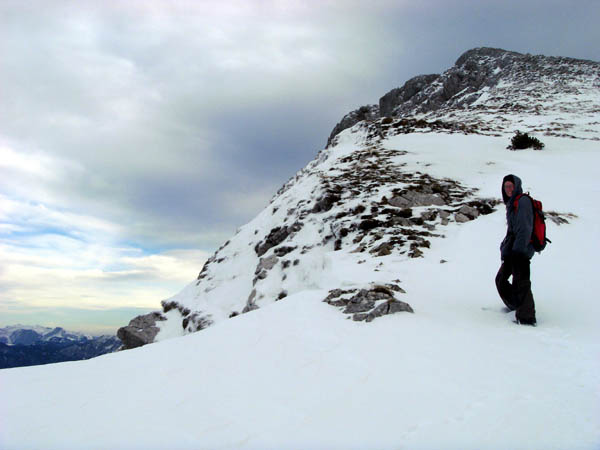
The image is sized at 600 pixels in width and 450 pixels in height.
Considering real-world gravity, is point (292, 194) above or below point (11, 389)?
above

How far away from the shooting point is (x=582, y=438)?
273cm

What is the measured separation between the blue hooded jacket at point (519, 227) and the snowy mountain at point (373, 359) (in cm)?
115

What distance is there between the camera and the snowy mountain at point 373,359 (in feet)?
10.00

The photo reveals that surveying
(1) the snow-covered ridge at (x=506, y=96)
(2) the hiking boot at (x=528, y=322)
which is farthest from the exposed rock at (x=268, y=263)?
(1) the snow-covered ridge at (x=506, y=96)

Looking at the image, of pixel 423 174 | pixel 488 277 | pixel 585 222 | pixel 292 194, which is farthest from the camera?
pixel 292 194

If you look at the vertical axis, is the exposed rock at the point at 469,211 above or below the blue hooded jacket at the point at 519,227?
above

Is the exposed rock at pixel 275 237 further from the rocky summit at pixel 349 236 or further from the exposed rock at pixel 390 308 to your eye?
the exposed rock at pixel 390 308

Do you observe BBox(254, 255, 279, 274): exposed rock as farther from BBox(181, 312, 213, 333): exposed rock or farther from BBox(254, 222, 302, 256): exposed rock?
BBox(181, 312, 213, 333): exposed rock

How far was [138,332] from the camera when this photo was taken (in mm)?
15266

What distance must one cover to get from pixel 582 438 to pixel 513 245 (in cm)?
401

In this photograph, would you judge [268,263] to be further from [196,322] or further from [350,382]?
[350,382]

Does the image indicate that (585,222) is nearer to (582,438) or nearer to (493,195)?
(493,195)

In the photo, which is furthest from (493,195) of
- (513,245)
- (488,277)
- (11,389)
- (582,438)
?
(11,389)

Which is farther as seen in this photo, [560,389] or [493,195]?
[493,195]
